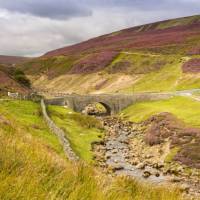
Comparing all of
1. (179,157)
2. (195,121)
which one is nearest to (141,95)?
(195,121)

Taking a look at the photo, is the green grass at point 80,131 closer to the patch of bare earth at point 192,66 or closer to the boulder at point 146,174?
the boulder at point 146,174

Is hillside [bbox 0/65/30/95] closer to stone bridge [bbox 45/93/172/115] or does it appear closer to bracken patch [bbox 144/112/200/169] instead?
stone bridge [bbox 45/93/172/115]

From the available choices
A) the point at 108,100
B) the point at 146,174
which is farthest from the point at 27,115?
the point at 108,100

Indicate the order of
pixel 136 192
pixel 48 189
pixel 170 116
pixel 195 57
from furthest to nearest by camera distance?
pixel 195 57 < pixel 170 116 < pixel 136 192 < pixel 48 189

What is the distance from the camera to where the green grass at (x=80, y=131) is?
5234cm

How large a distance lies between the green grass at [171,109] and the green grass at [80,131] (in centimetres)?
1013

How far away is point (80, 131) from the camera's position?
66375 millimetres

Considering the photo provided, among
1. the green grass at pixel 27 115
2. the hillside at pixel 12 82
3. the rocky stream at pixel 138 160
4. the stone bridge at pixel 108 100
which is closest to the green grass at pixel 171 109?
the stone bridge at pixel 108 100

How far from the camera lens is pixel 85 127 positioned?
7231 centimetres

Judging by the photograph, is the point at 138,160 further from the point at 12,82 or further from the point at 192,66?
the point at 192,66

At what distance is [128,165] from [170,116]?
69.6ft

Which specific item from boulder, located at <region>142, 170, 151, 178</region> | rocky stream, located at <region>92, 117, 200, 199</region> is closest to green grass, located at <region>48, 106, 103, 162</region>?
rocky stream, located at <region>92, 117, 200, 199</region>

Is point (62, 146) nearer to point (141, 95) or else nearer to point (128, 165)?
point (128, 165)

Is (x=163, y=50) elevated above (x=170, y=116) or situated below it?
above
